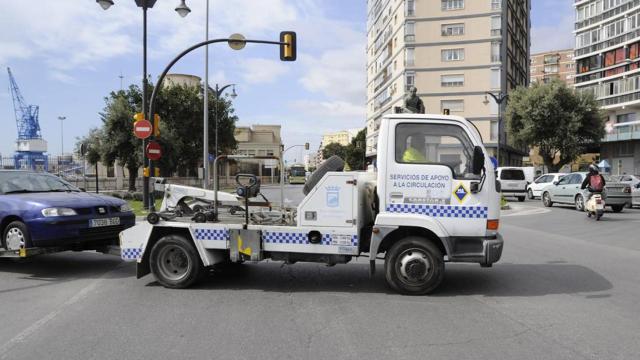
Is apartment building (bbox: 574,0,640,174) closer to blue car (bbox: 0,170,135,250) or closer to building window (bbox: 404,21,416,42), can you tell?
building window (bbox: 404,21,416,42)

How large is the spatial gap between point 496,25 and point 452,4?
5.44m

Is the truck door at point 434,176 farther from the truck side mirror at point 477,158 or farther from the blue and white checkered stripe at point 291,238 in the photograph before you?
the blue and white checkered stripe at point 291,238

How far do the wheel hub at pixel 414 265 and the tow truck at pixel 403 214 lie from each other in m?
0.01

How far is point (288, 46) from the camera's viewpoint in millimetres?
16656

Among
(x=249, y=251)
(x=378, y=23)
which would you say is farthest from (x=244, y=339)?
(x=378, y=23)

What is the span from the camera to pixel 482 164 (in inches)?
245

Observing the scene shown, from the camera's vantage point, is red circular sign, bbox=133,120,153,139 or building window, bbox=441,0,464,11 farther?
building window, bbox=441,0,464,11

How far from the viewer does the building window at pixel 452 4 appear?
5812 centimetres

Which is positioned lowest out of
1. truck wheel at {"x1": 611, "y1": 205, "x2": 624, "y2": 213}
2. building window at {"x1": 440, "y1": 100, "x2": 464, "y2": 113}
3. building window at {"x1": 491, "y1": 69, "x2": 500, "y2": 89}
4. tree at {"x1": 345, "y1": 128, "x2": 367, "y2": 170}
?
truck wheel at {"x1": 611, "y1": 205, "x2": 624, "y2": 213}

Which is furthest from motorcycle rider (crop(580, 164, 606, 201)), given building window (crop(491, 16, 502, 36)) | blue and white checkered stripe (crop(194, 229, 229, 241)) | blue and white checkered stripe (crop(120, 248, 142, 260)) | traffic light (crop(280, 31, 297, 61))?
building window (crop(491, 16, 502, 36))

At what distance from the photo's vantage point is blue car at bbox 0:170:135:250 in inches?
304

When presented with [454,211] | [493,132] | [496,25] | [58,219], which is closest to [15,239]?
[58,219]

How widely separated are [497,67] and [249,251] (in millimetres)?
55908

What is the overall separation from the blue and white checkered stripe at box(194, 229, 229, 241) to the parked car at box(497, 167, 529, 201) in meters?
24.3
